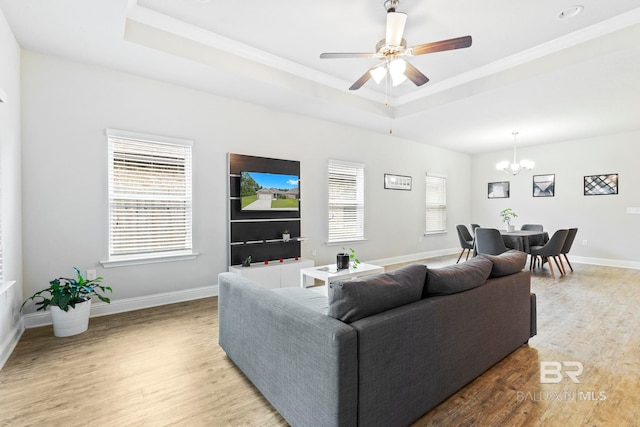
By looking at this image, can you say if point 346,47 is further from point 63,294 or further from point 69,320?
point 69,320

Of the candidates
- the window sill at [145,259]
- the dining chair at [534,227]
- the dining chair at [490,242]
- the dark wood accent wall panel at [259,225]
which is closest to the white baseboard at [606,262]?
the dining chair at [534,227]

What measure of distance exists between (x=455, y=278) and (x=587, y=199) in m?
6.90

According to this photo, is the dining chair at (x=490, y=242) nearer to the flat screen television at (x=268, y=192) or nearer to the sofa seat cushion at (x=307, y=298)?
the flat screen television at (x=268, y=192)

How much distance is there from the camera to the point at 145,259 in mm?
3668

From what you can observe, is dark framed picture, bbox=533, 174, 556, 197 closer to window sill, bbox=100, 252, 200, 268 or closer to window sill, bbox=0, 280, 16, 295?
window sill, bbox=100, 252, 200, 268

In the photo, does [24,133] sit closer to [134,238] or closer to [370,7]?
[134,238]

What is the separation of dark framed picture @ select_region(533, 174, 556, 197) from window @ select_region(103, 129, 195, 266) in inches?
302

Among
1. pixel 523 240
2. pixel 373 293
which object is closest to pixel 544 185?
pixel 523 240

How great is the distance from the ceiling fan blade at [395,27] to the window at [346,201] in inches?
111

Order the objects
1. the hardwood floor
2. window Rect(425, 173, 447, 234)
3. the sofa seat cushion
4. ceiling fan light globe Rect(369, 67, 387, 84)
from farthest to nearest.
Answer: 1. window Rect(425, 173, 447, 234)
2. ceiling fan light globe Rect(369, 67, 387, 84)
3. the sofa seat cushion
4. the hardwood floor

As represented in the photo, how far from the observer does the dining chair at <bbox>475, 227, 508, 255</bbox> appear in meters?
5.22

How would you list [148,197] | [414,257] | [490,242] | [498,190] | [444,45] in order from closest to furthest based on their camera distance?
[444,45] → [148,197] → [490,242] → [414,257] → [498,190]

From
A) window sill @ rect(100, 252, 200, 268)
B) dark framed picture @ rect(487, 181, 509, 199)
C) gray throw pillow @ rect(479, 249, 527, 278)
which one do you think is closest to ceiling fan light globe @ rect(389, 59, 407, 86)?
gray throw pillow @ rect(479, 249, 527, 278)

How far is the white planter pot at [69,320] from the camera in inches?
Result: 112
